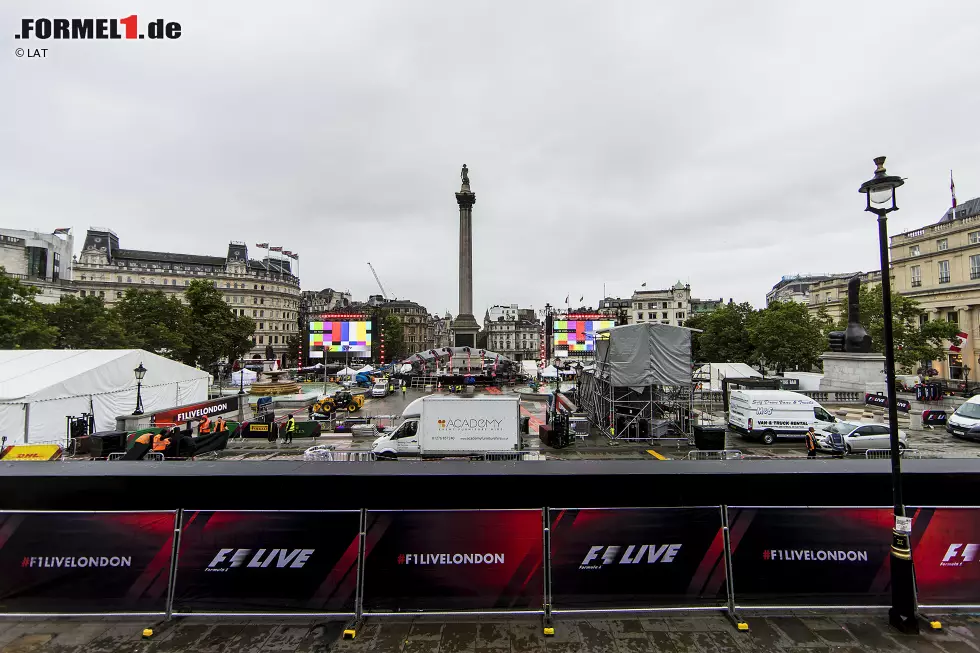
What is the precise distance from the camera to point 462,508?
580cm

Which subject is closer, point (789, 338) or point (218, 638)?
point (218, 638)

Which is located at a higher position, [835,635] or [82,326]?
[82,326]

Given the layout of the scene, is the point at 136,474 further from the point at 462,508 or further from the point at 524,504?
the point at 524,504

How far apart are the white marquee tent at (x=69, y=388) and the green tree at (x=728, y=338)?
54.4 meters

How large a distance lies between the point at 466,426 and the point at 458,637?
9.45 meters

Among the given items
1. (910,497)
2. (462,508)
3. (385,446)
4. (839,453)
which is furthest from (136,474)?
(839,453)

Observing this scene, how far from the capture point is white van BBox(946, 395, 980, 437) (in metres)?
18.3

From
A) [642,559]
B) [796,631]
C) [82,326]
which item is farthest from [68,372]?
[82,326]

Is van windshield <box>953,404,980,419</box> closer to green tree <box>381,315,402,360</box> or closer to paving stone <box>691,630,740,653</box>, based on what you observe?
paving stone <box>691,630,740,653</box>

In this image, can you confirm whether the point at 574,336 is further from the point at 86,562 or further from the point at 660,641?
the point at 86,562

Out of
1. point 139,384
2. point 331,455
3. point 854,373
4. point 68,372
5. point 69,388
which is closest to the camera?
point 331,455

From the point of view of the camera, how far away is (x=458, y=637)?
5086mm

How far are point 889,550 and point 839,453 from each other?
12.6 metres

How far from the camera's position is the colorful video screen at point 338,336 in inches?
2227
